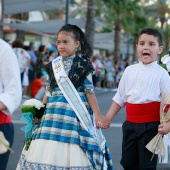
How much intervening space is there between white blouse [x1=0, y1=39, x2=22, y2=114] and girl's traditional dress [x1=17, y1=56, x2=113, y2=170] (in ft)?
3.78

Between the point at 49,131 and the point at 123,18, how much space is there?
29508 mm

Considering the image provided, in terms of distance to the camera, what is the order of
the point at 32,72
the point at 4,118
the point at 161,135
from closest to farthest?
the point at 4,118 → the point at 161,135 → the point at 32,72

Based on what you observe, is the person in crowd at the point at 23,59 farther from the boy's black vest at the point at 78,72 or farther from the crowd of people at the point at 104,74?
the crowd of people at the point at 104,74

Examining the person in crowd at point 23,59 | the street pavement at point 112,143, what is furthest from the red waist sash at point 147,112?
the person in crowd at point 23,59

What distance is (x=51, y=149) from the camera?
4562 mm

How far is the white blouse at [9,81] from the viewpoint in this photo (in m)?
3.43

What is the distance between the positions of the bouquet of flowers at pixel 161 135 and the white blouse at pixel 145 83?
0.18 metres

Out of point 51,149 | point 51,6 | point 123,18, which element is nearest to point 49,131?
point 51,149

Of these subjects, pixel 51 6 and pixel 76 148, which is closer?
pixel 76 148

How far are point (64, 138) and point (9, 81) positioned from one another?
1.27m

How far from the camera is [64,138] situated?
15.1 ft

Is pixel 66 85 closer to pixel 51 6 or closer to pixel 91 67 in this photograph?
pixel 91 67

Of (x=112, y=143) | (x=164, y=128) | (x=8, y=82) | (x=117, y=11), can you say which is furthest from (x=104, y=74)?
(x=8, y=82)

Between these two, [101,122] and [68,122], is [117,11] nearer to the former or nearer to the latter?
[101,122]
